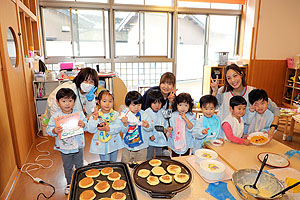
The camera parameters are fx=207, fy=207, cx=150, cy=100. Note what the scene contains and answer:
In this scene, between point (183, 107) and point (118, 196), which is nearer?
point (118, 196)

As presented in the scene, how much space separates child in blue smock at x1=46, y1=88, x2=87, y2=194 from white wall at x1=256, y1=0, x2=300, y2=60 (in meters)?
5.46

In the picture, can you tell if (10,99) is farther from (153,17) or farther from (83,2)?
(153,17)

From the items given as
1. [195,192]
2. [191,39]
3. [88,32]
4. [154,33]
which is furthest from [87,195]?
[191,39]

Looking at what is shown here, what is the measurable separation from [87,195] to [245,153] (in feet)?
3.72

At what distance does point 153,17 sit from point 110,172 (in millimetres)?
5069

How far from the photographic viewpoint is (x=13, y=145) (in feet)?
8.21

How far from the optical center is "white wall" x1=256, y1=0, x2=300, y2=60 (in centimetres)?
555

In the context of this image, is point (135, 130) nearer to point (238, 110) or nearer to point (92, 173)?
point (92, 173)

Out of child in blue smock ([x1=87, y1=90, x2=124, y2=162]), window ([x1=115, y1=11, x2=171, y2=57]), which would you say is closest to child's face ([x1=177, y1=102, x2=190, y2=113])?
child in blue smock ([x1=87, y1=90, x2=124, y2=162])

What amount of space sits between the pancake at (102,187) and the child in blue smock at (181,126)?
0.82m

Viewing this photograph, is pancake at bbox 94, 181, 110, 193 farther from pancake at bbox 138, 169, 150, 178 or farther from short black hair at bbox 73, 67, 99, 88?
short black hair at bbox 73, 67, 99, 88

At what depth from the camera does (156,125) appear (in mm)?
1901

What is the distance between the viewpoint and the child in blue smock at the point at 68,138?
5.75ft

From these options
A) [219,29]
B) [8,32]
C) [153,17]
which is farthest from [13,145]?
[219,29]
